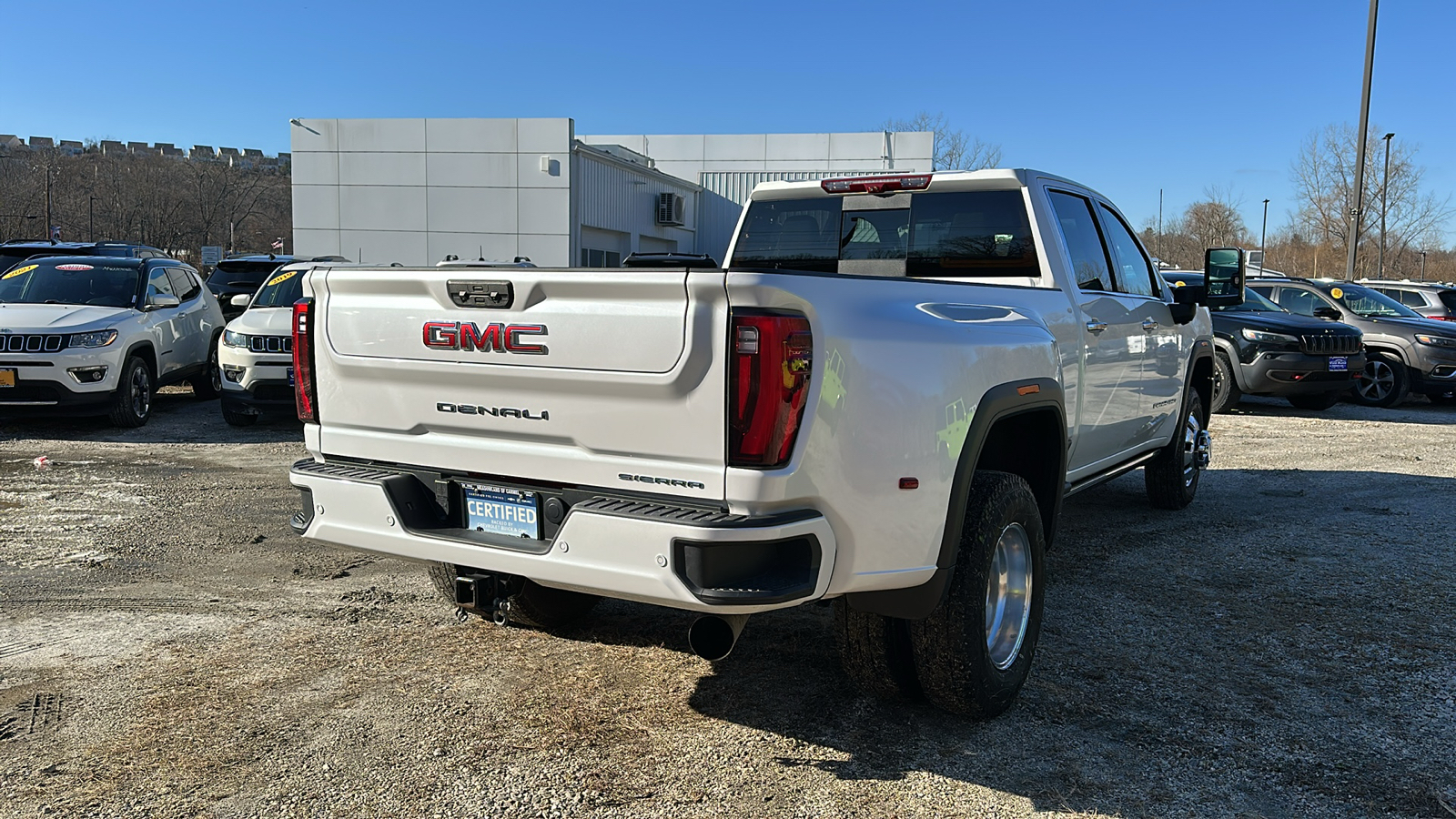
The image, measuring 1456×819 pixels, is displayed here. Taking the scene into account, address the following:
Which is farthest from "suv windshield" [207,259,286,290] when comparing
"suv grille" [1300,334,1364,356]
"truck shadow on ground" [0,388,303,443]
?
"suv grille" [1300,334,1364,356]

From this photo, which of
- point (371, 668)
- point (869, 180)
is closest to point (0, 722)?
point (371, 668)

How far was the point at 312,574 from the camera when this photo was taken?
5.55 metres

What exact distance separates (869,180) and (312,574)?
3453 millimetres

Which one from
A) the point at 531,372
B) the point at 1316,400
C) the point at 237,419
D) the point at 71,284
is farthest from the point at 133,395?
the point at 1316,400

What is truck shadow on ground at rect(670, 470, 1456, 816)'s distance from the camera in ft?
11.0

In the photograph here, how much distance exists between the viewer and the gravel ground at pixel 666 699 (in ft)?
10.6

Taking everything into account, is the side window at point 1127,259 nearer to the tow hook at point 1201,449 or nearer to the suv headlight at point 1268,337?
the tow hook at point 1201,449

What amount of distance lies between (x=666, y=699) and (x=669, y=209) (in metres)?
31.3

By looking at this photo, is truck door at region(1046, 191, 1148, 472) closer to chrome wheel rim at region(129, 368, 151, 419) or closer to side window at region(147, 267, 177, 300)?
chrome wheel rim at region(129, 368, 151, 419)

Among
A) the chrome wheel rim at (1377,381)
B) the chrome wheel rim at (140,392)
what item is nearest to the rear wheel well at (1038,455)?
the chrome wheel rim at (140,392)

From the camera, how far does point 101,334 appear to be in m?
10.2

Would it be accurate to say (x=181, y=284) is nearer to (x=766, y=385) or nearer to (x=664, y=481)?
(x=664, y=481)

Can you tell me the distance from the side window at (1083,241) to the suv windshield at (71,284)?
9.58 m

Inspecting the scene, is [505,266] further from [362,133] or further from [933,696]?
[362,133]
